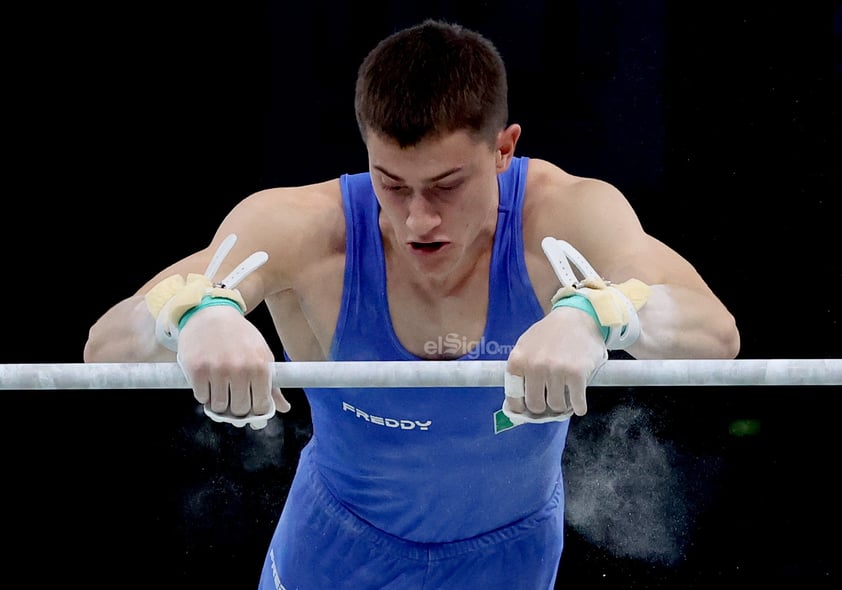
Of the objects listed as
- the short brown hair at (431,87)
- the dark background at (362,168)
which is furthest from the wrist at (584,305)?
the dark background at (362,168)

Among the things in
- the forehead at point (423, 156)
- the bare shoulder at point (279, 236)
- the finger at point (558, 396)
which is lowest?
the finger at point (558, 396)

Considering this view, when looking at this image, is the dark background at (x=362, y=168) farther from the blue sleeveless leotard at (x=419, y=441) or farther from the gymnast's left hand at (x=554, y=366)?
the gymnast's left hand at (x=554, y=366)

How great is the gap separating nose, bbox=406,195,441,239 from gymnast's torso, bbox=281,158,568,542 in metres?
0.25

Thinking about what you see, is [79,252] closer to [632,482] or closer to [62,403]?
[62,403]

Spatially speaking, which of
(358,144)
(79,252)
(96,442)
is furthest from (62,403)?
(358,144)

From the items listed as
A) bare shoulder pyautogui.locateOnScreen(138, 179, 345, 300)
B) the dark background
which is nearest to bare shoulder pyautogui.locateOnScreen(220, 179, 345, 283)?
bare shoulder pyautogui.locateOnScreen(138, 179, 345, 300)

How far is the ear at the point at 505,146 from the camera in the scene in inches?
81.1

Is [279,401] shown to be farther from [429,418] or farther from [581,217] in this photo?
[581,217]

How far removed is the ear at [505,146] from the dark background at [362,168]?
3.68 feet

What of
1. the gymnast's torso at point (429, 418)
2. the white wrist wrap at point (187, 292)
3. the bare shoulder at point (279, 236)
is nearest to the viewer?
the white wrist wrap at point (187, 292)

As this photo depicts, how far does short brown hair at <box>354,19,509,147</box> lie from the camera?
73.6 inches

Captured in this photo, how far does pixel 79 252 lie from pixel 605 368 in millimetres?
1950

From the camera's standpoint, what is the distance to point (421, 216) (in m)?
1.90

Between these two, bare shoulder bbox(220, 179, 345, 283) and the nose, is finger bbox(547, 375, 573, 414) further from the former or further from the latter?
bare shoulder bbox(220, 179, 345, 283)
